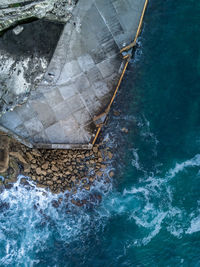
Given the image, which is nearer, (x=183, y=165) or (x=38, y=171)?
(x=183, y=165)

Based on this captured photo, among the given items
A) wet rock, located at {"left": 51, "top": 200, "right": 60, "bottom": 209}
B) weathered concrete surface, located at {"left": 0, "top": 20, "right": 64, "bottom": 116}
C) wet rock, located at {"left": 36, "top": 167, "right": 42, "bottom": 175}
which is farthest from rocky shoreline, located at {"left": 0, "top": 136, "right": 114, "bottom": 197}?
weathered concrete surface, located at {"left": 0, "top": 20, "right": 64, "bottom": 116}

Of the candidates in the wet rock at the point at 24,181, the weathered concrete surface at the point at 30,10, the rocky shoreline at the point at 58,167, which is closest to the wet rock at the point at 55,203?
the rocky shoreline at the point at 58,167

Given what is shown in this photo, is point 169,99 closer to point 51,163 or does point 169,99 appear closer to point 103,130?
point 103,130

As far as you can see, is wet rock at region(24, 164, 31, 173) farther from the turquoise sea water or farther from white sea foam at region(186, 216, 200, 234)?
white sea foam at region(186, 216, 200, 234)

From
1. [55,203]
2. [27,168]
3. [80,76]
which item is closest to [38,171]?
[27,168]

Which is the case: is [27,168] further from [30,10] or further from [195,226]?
[195,226]

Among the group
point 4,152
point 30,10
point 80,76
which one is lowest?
point 4,152

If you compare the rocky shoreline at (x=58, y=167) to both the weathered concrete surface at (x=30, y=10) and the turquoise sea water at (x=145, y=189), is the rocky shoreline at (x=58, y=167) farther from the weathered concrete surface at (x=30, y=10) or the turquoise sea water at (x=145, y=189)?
the weathered concrete surface at (x=30, y=10)
